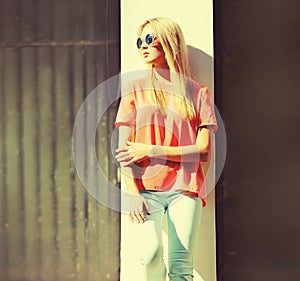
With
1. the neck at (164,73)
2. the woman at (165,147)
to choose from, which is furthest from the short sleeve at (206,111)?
the neck at (164,73)

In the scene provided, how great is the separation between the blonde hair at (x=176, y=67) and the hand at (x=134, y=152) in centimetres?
23

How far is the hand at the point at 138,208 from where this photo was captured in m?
3.30

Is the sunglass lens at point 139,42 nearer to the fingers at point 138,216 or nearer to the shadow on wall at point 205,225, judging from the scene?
the shadow on wall at point 205,225

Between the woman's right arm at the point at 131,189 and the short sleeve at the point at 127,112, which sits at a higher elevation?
the short sleeve at the point at 127,112

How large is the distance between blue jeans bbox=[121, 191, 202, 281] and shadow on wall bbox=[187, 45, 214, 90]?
0.60 meters

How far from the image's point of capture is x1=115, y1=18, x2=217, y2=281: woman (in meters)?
3.30

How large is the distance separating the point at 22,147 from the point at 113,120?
0.51m

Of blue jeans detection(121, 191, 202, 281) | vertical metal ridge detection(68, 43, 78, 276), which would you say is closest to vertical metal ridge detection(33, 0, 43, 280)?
vertical metal ridge detection(68, 43, 78, 276)

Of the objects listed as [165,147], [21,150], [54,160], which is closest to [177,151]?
[165,147]

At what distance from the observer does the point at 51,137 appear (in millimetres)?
3535

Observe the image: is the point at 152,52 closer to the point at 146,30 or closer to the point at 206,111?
the point at 146,30

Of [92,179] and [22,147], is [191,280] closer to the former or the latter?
[92,179]

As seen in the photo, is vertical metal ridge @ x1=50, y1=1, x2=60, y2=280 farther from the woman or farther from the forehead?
the forehead

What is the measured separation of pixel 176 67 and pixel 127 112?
0.34m
